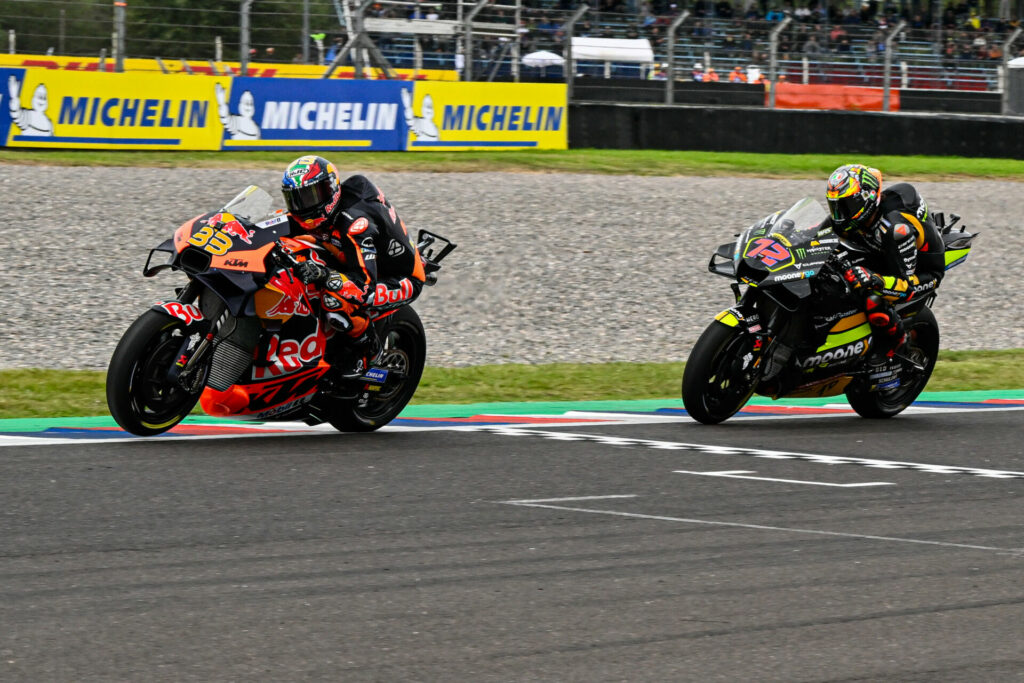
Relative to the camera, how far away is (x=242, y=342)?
7602 millimetres

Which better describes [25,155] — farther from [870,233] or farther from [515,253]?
[870,233]

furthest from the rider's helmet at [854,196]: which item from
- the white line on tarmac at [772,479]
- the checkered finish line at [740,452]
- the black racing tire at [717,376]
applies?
the white line on tarmac at [772,479]

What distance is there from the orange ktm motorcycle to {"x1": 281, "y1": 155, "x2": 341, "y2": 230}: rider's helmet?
0.12m

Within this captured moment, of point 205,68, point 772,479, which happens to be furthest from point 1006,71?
point 772,479

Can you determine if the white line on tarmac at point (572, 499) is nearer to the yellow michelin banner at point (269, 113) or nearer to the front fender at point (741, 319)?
the front fender at point (741, 319)

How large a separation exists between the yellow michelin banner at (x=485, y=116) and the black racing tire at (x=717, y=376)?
1363 centimetres

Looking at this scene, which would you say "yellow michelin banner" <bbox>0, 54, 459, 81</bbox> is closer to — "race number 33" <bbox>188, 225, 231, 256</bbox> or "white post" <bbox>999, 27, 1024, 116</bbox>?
"white post" <bbox>999, 27, 1024, 116</bbox>

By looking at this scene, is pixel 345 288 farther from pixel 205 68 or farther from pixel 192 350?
pixel 205 68

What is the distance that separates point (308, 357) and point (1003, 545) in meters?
3.67

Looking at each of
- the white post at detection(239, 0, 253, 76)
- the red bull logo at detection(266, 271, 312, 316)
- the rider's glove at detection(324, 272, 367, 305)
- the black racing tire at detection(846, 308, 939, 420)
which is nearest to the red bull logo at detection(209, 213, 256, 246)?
the red bull logo at detection(266, 271, 312, 316)

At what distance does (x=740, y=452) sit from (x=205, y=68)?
564 inches

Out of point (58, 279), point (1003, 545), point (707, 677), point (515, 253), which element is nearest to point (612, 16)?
point (515, 253)

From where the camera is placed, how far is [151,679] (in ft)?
12.8

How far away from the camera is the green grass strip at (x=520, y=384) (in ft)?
31.9
